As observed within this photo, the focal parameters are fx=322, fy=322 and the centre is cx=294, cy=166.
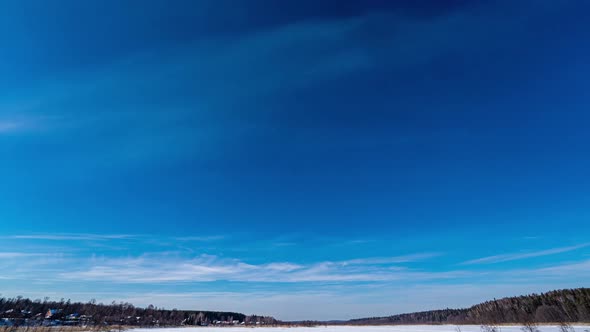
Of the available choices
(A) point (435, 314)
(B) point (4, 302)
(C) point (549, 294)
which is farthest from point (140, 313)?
(C) point (549, 294)

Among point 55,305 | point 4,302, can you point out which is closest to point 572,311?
point 4,302

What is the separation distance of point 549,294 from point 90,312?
178415 millimetres

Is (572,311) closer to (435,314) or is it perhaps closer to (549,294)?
(549,294)

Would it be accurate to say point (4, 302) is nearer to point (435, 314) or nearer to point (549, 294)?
point (549, 294)

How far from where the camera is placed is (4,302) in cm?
11219

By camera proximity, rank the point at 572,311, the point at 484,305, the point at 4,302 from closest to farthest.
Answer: the point at 572,311 < the point at 4,302 < the point at 484,305

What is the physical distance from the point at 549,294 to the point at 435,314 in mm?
108717

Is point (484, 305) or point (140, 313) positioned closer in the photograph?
point (484, 305)

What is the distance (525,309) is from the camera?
101062mm

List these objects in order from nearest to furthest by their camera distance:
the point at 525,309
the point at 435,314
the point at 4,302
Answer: the point at 525,309 → the point at 4,302 → the point at 435,314

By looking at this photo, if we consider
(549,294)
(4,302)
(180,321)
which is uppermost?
(549,294)

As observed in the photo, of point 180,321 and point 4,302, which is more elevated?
point 4,302

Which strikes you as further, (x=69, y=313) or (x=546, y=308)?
(x=69, y=313)

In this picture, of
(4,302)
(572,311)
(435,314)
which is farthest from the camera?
(435,314)
